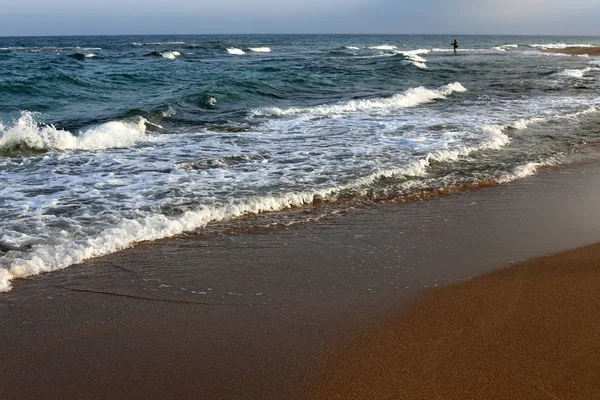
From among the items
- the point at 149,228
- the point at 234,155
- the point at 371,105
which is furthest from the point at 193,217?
the point at 371,105

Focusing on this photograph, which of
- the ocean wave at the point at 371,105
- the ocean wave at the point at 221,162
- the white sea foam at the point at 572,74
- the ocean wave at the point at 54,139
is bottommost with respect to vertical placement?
the ocean wave at the point at 221,162

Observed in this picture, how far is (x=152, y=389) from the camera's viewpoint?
292 centimetres

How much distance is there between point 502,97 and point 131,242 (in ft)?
46.7

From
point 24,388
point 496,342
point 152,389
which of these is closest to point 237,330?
point 152,389

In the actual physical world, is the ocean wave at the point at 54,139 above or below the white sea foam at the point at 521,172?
above

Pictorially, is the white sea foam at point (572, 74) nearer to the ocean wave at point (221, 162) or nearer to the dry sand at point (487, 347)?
the ocean wave at point (221, 162)

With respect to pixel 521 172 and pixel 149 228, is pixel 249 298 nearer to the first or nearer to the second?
pixel 149 228

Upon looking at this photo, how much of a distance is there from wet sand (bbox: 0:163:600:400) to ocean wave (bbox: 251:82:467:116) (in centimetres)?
813

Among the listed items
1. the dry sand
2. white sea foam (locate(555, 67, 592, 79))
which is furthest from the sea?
white sea foam (locate(555, 67, 592, 79))

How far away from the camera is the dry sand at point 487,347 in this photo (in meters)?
2.90

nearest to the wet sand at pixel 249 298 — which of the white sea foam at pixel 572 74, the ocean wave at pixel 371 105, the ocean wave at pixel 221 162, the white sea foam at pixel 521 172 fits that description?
the white sea foam at pixel 521 172

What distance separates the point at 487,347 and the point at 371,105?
484 inches

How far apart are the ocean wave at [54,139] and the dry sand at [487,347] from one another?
719cm

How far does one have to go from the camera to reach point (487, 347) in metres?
3.28
